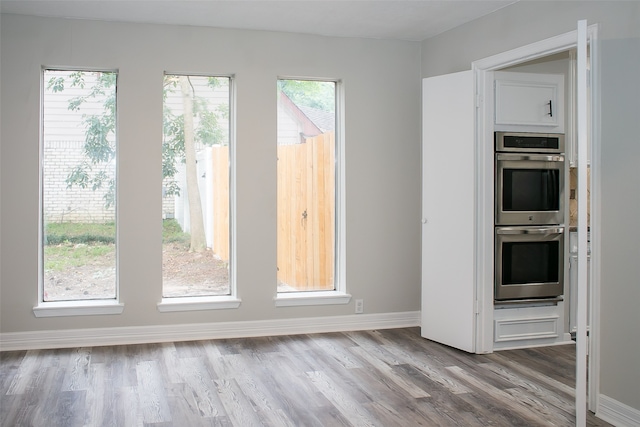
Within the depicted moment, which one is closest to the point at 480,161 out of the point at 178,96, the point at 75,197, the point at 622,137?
the point at 622,137

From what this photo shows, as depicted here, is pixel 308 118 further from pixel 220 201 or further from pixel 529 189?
pixel 529 189

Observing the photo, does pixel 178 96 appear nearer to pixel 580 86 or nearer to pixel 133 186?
pixel 133 186

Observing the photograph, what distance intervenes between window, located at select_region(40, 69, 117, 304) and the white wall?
0.14 m

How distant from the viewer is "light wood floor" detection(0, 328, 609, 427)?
10.6ft

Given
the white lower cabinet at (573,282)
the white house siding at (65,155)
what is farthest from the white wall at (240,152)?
the white lower cabinet at (573,282)

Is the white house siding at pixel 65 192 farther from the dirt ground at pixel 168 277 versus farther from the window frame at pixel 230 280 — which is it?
the window frame at pixel 230 280

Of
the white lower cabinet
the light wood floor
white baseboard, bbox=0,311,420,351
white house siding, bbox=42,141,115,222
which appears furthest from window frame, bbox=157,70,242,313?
the white lower cabinet

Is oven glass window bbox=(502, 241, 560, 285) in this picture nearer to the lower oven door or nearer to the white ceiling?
the lower oven door

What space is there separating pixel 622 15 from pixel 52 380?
154 inches

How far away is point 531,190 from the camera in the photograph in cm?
468

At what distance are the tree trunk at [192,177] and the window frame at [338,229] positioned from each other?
29.8 inches

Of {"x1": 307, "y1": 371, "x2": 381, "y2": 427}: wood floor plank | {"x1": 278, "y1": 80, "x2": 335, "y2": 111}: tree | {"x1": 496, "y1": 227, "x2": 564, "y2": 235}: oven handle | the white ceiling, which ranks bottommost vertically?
{"x1": 307, "y1": 371, "x2": 381, "y2": 427}: wood floor plank

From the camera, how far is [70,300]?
479cm

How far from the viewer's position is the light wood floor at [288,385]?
128 inches
